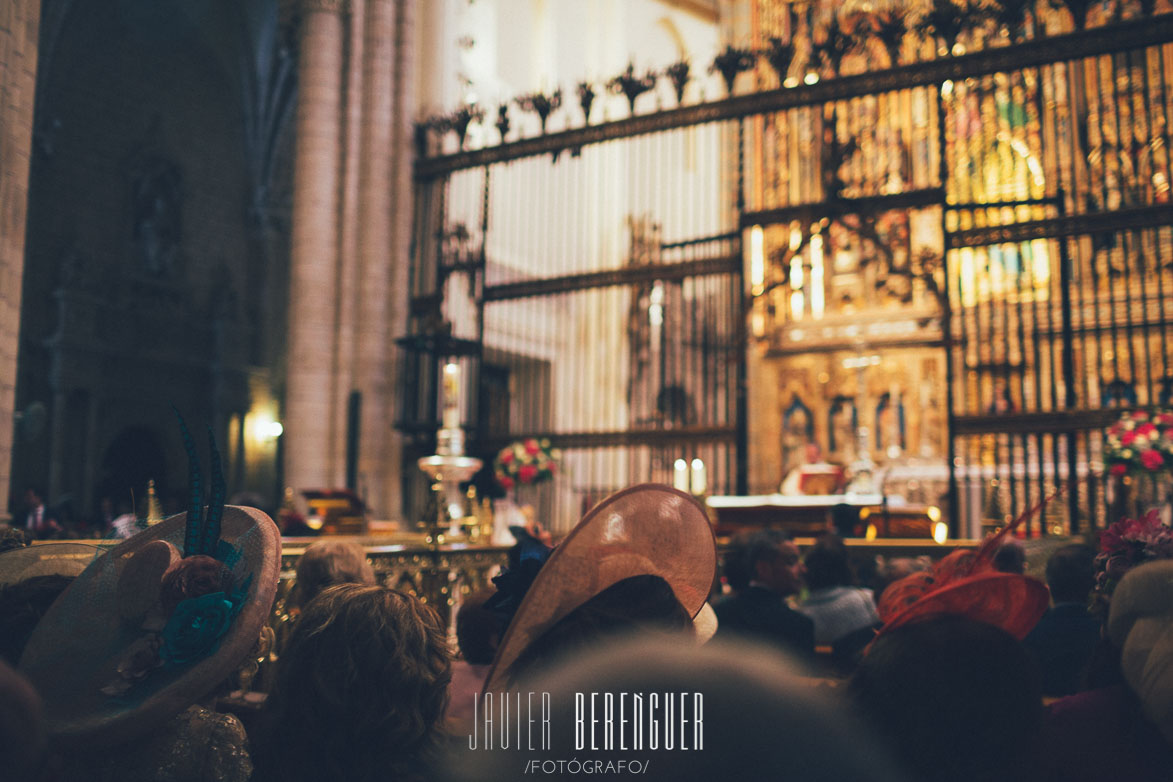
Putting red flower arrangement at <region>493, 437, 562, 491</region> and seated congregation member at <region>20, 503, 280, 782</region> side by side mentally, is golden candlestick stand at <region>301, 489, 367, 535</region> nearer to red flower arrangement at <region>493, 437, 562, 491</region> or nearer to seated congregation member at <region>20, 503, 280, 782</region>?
red flower arrangement at <region>493, 437, 562, 491</region>

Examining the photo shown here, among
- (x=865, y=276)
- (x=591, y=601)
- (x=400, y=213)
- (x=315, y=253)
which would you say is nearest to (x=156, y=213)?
(x=315, y=253)

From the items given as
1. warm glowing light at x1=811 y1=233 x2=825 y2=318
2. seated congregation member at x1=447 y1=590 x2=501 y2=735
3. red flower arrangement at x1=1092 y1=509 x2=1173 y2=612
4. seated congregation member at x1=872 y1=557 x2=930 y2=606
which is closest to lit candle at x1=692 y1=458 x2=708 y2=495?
seated congregation member at x1=872 y1=557 x2=930 y2=606

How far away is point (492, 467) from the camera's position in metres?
10.4

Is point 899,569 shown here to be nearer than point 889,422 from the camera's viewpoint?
Yes

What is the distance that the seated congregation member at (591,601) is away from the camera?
1388 mm

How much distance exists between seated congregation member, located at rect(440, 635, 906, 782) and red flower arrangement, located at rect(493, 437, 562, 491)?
27.6 feet

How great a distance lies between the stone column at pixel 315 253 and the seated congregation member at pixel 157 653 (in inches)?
352

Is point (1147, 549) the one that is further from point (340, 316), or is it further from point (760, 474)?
point (760, 474)

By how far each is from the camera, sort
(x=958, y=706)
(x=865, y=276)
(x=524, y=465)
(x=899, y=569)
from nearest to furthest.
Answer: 1. (x=958, y=706)
2. (x=899, y=569)
3. (x=524, y=465)
4. (x=865, y=276)

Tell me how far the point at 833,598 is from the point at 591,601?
296 centimetres

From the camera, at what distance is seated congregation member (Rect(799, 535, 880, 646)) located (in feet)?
13.3

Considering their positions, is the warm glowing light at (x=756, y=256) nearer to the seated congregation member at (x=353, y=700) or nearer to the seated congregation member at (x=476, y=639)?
the seated congregation member at (x=476, y=639)

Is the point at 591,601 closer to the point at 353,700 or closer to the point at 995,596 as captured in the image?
the point at 353,700

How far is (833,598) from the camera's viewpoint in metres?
4.15
